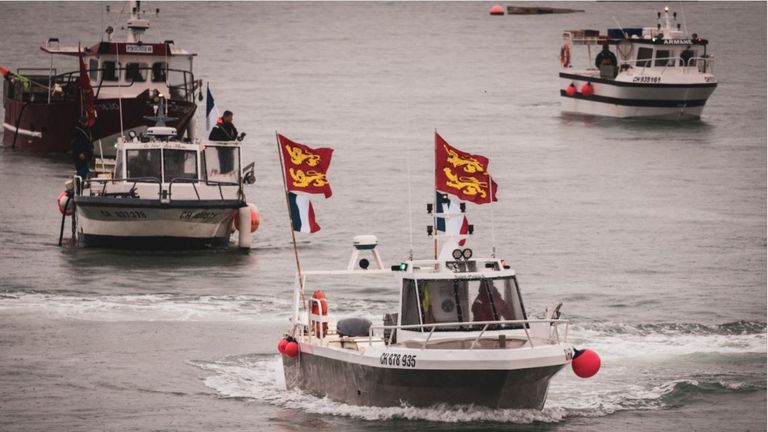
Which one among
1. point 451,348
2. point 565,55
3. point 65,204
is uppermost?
point 565,55

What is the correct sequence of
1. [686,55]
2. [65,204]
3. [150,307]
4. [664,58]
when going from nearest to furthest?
[150,307] → [65,204] → [664,58] → [686,55]

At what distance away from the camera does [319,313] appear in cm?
2652

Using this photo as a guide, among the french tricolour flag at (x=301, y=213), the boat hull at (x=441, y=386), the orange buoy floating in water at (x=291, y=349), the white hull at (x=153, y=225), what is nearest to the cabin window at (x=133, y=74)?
the white hull at (x=153, y=225)

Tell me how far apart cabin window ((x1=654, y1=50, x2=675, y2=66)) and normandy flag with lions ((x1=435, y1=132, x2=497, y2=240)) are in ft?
155

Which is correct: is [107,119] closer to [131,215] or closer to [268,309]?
[131,215]

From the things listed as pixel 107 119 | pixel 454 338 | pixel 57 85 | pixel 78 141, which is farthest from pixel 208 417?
pixel 57 85

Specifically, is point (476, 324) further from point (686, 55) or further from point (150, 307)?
point (686, 55)

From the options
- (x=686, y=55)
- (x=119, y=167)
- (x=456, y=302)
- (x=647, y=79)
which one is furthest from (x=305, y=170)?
(x=647, y=79)

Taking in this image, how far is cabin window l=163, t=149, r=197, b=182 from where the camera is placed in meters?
41.7

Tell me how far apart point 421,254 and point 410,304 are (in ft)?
62.6

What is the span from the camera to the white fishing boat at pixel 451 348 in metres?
24.1

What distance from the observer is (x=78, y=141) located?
44812 millimetres

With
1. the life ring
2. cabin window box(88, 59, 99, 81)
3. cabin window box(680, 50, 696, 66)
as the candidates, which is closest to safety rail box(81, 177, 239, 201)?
cabin window box(88, 59, 99, 81)

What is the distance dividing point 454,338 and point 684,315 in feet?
42.6
